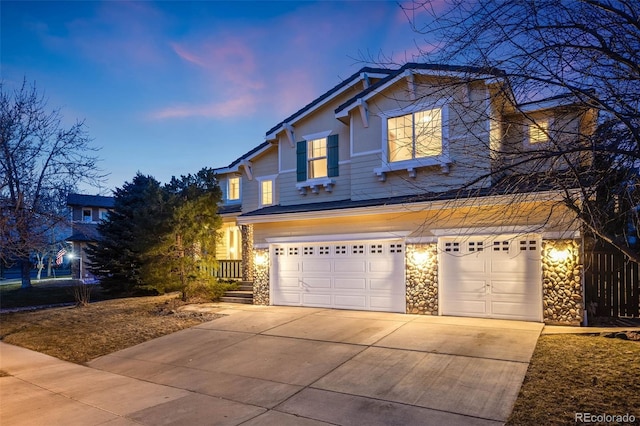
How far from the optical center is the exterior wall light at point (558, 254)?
9242 millimetres

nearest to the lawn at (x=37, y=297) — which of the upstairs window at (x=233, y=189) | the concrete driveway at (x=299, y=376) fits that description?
the upstairs window at (x=233, y=189)

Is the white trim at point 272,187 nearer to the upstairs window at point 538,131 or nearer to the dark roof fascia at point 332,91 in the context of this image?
the dark roof fascia at point 332,91

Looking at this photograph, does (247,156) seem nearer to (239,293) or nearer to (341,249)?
(239,293)

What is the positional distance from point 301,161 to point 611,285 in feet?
33.9

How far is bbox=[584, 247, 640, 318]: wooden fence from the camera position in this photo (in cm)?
960

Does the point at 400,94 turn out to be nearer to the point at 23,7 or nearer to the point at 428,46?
the point at 428,46

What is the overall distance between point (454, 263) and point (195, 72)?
14.1 metres

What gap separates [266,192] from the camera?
59.0ft

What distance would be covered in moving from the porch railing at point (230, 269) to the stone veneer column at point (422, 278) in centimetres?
935

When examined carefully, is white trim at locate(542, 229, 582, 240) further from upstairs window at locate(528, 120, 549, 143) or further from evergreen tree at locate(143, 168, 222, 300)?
evergreen tree at locate(143, 168, 222, 300)

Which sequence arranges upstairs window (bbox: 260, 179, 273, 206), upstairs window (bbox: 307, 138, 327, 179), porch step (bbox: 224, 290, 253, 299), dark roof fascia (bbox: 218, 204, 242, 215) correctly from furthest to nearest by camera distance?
dark roof fascia (bbox: 218, 204, 242, 215) < upstairs window (bbox: 260, 179, 273, 206) < porch step (bbox: 224, 290, 253, 299) < upstairs window (bbox: 307, 138, 327, 179)

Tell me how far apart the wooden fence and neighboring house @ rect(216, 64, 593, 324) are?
1.23m

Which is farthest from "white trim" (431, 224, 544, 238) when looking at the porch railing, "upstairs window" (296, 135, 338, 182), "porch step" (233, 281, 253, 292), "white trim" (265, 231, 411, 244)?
the porch railing

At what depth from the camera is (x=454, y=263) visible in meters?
10.6
